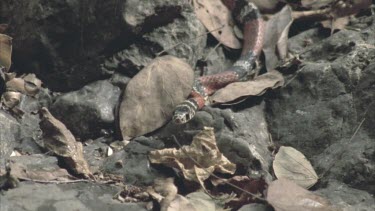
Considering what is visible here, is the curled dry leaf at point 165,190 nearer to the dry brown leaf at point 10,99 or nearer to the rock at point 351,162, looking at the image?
the rock at point 351,162

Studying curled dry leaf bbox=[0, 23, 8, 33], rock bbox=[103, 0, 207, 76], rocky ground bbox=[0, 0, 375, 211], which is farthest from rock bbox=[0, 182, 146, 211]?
curled dry leaf bbox=[0, 23, 8, 33]

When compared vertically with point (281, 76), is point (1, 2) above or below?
above

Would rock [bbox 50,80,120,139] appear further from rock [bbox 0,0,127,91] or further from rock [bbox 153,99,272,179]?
rock [bbox 153,99,272,179]

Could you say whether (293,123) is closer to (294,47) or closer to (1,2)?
(294,47)

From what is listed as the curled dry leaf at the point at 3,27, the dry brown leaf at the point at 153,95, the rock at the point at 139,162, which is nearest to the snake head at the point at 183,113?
the dry brown leaf at the point at 153,95

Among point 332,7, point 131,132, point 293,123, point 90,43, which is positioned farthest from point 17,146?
point 332,7

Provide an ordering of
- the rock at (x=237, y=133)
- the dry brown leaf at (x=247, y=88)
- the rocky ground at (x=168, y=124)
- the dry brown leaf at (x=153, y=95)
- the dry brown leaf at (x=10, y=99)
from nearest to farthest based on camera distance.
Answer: the rocky ground at (x=168, y=124) < the rock at (x=237, y=133) < the dry brown leaf at (x=153, y=95) < the dry brown leaf at (x=247, y=88) < the dry brown leaf at (x=10, y=99)

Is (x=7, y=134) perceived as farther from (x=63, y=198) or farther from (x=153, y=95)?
(x=153, y=95)
